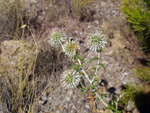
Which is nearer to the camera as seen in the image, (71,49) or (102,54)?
(71,49)

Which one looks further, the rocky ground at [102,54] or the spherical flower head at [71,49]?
the rocky ground at [102,54]

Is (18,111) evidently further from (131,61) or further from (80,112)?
(131,61)

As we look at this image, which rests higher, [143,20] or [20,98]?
[143,20]

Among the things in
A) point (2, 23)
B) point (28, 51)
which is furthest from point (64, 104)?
point (2, 23)

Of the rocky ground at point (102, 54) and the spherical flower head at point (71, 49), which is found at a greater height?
the spherical flower head at point (71, 49)

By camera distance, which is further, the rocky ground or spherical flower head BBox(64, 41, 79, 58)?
the rocky ground

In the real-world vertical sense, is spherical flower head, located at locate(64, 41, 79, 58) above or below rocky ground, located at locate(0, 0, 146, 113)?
above

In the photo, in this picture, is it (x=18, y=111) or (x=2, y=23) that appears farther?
(x=2, y=23)

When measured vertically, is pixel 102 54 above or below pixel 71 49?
below
